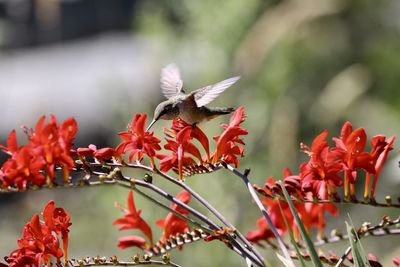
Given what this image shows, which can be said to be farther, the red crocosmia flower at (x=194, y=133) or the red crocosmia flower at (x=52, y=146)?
the red crocosmia flower at (x=194, y=133)

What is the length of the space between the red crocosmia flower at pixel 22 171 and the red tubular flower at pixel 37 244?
0.48ft

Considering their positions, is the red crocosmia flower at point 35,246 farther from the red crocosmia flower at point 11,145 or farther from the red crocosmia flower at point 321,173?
the red crocosmia flower at point 321,173

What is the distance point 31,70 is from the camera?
14.9 meters

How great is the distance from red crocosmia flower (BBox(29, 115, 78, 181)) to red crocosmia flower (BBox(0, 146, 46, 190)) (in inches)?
0.7

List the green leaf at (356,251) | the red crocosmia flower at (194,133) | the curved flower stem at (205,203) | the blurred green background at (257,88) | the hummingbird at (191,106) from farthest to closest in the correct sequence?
1. the blurred green background at (257,88)
2. the hummingbird at (191,106)
3. the red crocosmia flower at (194,133)
4. the curved flower stem at (205,203)
5. the green leaf at (356,251)

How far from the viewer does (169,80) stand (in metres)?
2.43

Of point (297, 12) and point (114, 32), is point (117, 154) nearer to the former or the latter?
point (297, 12)

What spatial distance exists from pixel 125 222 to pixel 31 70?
13.1m

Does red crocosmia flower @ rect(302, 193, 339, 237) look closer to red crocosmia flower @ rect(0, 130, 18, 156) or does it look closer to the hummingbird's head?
the hummingbird's head

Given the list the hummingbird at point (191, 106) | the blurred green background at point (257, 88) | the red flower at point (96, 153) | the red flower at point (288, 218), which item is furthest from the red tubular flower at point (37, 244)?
the blurred green background at point (257, 88)

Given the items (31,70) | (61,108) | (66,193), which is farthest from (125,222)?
(31,70)

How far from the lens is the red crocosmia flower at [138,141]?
1850 millimetres

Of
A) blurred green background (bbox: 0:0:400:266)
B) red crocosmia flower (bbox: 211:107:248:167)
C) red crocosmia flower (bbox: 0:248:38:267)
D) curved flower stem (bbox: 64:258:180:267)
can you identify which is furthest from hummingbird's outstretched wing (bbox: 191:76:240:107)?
blurred green background (bbox: 0:0:400:266)

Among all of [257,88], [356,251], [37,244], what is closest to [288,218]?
[356,251]
